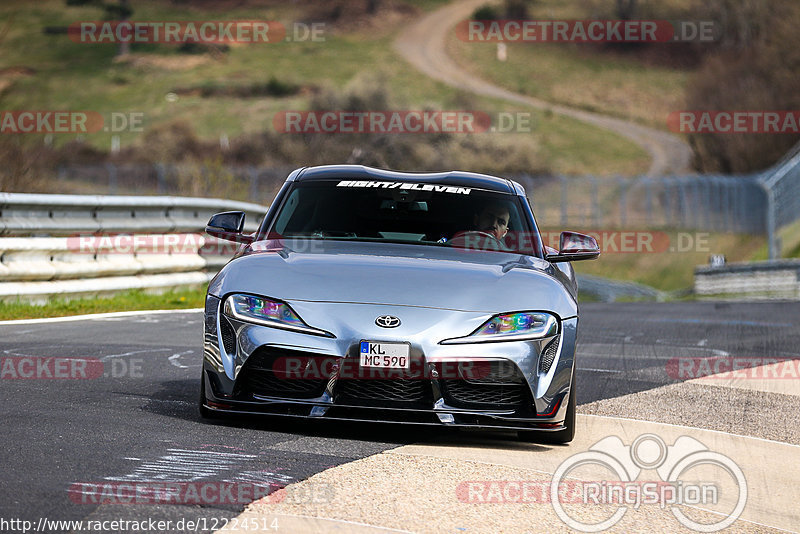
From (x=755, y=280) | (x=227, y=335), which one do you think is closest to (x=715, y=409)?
(x=227, y=335)

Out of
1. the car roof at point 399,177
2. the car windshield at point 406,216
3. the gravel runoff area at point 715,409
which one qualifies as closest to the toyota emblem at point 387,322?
the car windshield at point 406,216

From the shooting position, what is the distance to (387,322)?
6.28 meters

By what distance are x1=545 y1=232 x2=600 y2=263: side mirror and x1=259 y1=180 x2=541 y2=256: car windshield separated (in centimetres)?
16

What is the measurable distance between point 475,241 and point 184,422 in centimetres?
209

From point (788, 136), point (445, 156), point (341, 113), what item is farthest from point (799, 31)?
point (341, 113)

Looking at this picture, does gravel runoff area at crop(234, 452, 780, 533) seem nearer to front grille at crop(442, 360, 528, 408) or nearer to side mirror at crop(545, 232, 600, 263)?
front grille at crop(442, 360, 528, 408)

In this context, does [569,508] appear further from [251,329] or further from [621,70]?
[621,70]

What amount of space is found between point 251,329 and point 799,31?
50.5m

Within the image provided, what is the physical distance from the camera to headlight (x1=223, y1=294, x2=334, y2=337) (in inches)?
249

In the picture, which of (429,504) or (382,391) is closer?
(429,504)

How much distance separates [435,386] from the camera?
20.6 ft

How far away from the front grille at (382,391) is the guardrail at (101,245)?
7447 millimetres

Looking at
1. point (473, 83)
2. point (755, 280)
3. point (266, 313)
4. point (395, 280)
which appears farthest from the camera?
point (473, 83)

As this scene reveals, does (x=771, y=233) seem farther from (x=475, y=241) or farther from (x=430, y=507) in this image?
(x=430, y=507)
